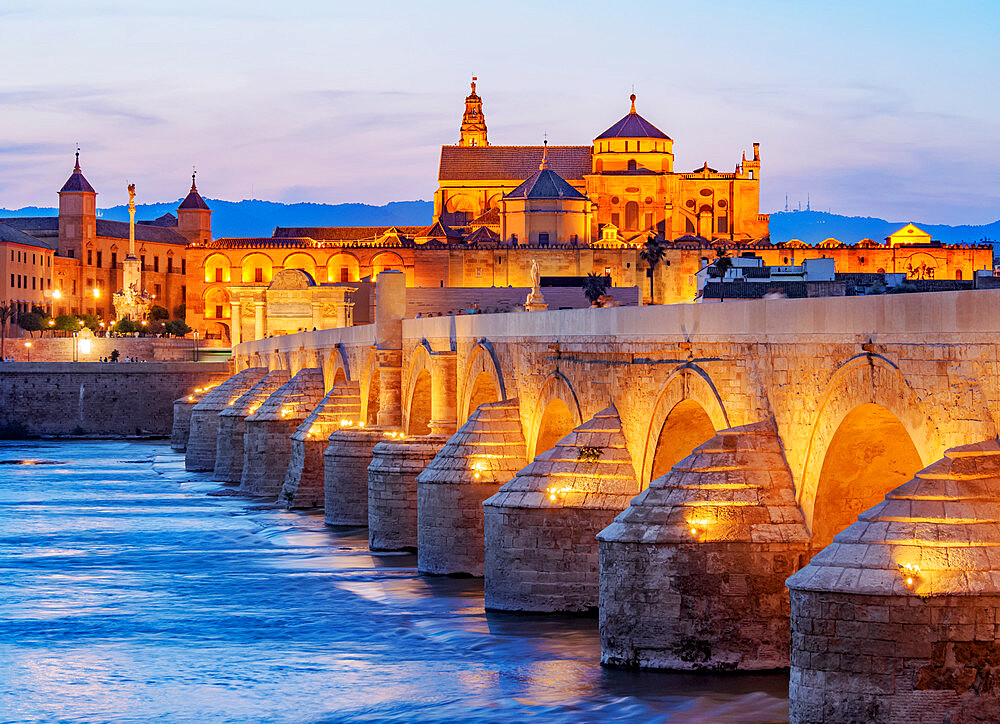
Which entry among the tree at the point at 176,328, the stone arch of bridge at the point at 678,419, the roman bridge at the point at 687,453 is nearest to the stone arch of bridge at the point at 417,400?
the roman bridge at the point at 687,453

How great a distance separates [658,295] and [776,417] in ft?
271

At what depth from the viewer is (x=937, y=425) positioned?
11578mm

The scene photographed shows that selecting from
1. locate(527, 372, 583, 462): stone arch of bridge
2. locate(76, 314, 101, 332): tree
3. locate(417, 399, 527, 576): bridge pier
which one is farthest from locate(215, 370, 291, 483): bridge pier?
locate(76, 314, 101, 332): tree

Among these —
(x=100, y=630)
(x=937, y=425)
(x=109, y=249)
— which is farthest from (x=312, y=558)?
(x=109, y=249)

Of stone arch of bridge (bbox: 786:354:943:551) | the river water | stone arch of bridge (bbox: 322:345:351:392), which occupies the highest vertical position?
stone arch of bridge (bbox: 322:345:351:392)

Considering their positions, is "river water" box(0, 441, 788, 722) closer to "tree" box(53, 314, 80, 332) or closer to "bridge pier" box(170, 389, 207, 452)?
"bridge pier" box(170, 389, 207, 452)

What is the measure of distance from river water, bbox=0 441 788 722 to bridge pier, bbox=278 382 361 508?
3.30 m

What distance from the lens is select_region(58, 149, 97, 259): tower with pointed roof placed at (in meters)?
120

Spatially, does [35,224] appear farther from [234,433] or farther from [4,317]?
[234,433]

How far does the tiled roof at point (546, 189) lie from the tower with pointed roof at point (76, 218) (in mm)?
38410

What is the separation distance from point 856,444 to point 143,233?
377 feet

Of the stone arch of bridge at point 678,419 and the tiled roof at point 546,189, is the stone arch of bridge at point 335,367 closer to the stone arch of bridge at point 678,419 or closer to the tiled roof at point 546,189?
the stone arch of bridge at point 678,419

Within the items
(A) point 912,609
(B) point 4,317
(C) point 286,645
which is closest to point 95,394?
(B) point 4,317

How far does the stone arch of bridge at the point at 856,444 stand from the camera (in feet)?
41.3
